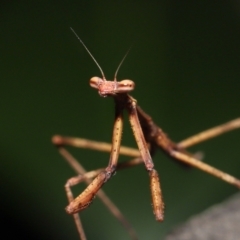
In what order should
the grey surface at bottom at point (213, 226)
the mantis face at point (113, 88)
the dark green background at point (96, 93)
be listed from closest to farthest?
the mantis face at point (113, 88) < the grey surface at bottom at point (213, 226) < the dark green background at point (96, 93)

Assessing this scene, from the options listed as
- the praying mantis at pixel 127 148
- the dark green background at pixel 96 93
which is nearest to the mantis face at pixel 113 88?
the praying mantis at pixel 127 148

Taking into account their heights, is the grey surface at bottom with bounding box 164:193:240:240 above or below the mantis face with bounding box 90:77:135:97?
below

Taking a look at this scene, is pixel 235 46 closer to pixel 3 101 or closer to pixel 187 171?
pixel 187 171

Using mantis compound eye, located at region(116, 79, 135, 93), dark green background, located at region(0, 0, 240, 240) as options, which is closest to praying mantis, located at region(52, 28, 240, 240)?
mantis compound eye, located at region(116, 79, 135, 93)

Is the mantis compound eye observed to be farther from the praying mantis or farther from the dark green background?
the dark green background

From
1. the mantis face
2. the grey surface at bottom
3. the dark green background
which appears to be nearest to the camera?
the mantis face

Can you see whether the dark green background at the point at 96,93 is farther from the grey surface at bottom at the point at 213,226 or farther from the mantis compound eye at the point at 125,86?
the mantis compound eye at the point at 125,86

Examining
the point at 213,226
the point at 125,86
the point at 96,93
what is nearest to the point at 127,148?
the point at 96,93
